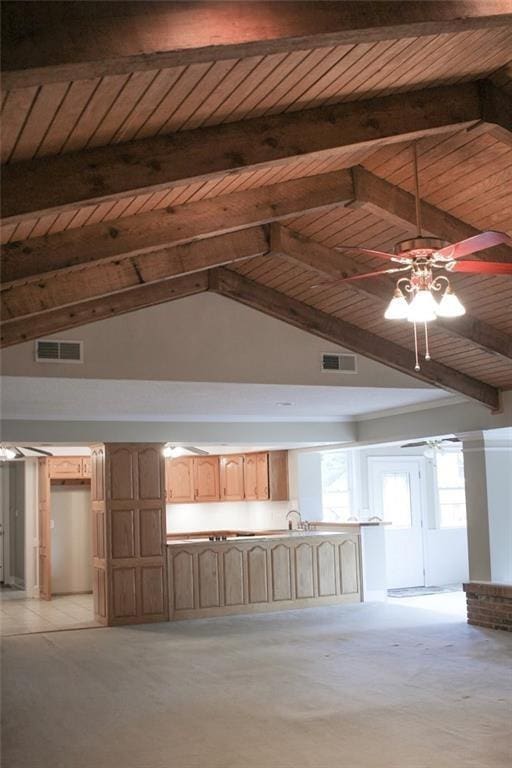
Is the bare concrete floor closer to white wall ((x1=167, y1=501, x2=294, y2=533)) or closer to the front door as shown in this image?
the front door

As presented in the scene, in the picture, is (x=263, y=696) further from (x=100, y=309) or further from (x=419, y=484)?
(x=419, y=484)

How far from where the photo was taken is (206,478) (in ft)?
44.2

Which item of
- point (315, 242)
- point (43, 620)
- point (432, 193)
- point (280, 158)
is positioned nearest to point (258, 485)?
point (43, 620)

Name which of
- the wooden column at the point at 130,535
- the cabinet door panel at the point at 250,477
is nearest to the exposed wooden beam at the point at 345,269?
the wooden column at the point at 130,535

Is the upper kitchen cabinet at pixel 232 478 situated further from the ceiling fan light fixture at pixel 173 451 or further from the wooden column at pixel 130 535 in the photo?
the wooden column at pixel 130 535

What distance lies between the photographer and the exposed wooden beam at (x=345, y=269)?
256 inches

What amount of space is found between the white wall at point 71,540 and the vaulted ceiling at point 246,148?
6749 millimetres

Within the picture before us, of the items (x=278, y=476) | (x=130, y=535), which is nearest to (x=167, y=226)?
(x=130, y=535)

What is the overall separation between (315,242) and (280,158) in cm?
246

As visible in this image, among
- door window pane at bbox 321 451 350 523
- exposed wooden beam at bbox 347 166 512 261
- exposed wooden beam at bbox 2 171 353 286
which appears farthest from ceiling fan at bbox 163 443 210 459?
exposed wooden beam at bbox 2 171 353 286

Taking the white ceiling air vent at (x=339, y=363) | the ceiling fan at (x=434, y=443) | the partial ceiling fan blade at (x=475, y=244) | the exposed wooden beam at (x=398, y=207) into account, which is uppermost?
the exposed wooden beam at (x=398, y=207)

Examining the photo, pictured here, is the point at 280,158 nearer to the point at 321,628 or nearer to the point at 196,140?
the point at 196,140

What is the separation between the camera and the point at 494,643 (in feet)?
26.7

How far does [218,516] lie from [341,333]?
21.3ft
